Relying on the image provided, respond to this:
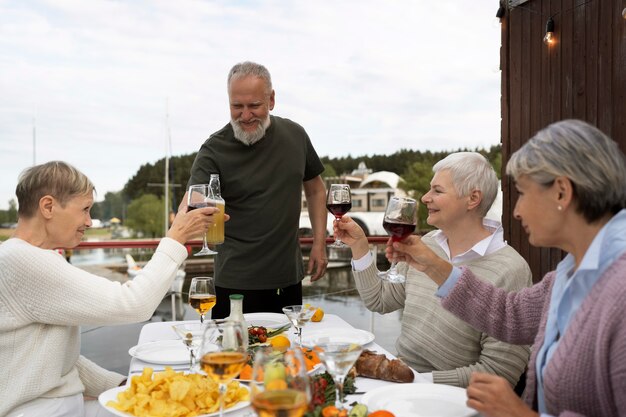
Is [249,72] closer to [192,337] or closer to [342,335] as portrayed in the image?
[342,335]

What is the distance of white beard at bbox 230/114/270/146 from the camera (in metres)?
2.93

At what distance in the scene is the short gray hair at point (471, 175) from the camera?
2051 millimetres

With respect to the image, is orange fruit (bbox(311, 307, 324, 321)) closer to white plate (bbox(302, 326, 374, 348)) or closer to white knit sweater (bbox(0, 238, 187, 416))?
white plate (bbox(302, 326, 374, 348))

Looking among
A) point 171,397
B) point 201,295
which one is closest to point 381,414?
point 171,397

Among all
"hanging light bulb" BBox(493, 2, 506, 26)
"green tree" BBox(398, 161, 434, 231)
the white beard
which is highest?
"green tree" BBox(398, 161, 434, 231)

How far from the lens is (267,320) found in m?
2.30

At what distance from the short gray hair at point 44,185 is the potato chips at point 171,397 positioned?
0.65 m

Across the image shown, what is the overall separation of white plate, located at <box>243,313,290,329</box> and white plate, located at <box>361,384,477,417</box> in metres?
0.87

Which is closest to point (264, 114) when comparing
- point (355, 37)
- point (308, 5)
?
point (308, 5)

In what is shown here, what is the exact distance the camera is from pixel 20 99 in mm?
41469

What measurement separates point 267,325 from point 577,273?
129 cm

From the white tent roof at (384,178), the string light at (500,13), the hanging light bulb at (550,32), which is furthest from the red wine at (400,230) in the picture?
the white tent roof at (384,178)

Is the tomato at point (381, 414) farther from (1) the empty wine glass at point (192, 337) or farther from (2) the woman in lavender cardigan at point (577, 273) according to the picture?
(1) the empty wine glass at point (192, 337)

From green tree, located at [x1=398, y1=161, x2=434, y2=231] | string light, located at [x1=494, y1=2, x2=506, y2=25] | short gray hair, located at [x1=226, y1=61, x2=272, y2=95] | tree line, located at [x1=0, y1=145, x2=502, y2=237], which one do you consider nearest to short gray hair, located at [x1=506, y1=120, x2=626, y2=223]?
short gray hair, located at [x1=226, y1=61, x2=272, y2=95]
